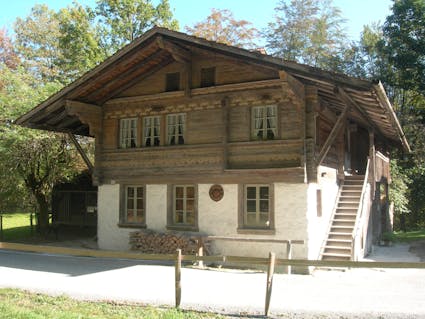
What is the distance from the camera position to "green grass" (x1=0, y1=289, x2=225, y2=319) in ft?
24.4

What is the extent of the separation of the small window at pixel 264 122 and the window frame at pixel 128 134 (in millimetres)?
4657

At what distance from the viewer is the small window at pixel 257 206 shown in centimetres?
1417

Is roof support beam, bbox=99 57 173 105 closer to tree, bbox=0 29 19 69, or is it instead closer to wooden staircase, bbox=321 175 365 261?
wooden staircase, bbox=321 175 365 261

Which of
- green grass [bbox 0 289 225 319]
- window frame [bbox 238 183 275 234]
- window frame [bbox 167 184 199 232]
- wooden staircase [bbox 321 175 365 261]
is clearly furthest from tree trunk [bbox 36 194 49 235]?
wooden staircase [bbox 321 175 365 261]

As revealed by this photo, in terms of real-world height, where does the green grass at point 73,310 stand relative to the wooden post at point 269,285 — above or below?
below

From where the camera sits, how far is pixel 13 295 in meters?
9.12

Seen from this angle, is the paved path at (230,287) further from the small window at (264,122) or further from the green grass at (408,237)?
the green grass at (408,237)

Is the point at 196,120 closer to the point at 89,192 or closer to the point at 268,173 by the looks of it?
the point at 268,173

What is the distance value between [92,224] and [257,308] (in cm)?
1675

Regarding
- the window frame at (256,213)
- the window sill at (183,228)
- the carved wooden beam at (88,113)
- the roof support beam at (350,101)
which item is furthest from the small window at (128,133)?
the roof support beam at (350,101)

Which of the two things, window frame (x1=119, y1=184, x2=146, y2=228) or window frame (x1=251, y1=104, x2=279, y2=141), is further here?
window frame (x1=119, y1=184, x2=146, y2=228)

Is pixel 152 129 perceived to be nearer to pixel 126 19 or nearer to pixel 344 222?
pixel 344 222

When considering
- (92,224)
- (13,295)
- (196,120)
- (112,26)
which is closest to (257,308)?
(13,295)

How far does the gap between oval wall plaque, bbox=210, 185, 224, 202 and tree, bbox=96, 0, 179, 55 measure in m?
22.0
